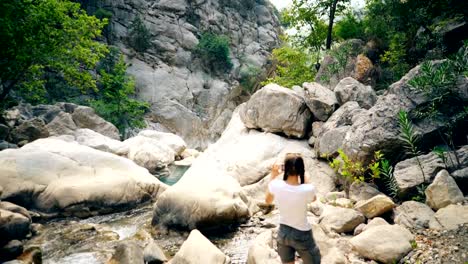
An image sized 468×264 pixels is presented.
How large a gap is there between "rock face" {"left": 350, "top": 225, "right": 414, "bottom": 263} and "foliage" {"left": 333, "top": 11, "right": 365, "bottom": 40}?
580 inches

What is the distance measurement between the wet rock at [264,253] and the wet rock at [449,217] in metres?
3.28

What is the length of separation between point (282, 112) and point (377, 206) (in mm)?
6273

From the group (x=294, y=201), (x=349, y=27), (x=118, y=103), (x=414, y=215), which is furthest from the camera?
(x=118, y=103)

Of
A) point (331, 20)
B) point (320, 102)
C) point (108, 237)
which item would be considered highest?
point (331, 20)

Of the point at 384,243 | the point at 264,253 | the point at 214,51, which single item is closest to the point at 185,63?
the point at 214,51

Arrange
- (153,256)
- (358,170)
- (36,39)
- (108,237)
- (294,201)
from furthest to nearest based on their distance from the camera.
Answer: (36,39) → (358,170) → (108,237) → (153,256) → (294,201)

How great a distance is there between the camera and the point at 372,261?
5.90 meters

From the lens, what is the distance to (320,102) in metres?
12.7

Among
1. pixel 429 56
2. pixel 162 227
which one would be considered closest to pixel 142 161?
pixel 162 227

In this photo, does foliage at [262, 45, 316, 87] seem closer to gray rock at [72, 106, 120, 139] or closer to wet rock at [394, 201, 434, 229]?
wet rock at [394, 201, 434, 229]

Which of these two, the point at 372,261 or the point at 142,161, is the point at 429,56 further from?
the point at 142,161

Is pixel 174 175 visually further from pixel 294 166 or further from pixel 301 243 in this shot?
pixel 294 166

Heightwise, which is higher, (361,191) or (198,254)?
(361,191)

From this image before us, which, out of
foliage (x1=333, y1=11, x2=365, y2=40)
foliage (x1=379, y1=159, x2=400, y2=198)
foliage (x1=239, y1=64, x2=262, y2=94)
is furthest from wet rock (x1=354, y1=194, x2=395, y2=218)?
foliage (x1=239, y1=64, x2=262, y2=94)
